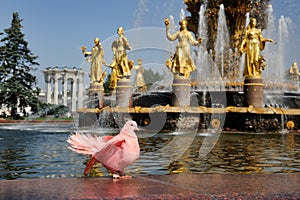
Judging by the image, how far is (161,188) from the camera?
2855mm

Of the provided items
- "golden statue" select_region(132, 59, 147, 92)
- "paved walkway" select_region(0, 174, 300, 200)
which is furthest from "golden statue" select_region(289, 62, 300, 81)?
"paved walkway" select_region(0, 174, 300, 200)

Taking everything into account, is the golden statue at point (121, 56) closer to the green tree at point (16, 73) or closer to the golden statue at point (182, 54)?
the golden statue at point (182, 54)

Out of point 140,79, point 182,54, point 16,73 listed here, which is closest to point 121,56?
point 182,54

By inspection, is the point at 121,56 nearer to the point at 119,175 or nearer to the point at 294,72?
the point at 294,72

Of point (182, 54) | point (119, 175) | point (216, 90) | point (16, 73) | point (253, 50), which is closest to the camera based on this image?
point (119, 175)

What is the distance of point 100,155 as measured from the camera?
3494 mm

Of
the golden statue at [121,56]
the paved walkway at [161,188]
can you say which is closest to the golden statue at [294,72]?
the golden statue at [121,56]

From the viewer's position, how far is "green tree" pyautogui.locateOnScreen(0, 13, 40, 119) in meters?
34.7

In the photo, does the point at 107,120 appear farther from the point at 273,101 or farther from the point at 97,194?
the point at 97,194

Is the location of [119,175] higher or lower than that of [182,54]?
lower

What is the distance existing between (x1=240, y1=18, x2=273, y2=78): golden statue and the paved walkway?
1142 centimetres

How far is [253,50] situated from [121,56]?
5.11 meters

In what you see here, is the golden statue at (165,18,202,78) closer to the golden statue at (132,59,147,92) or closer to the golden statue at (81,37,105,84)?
the golden statue at (81,37,105,84)

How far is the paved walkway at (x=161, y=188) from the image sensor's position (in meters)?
2.57
